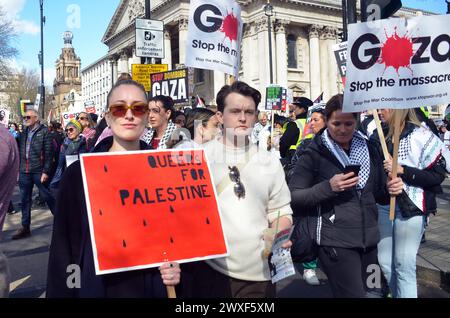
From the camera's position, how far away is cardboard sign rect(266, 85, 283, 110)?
15939 millimetres

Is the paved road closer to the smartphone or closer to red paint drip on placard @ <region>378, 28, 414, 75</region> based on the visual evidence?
the smartphone

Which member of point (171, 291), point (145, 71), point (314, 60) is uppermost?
point (314, 60)

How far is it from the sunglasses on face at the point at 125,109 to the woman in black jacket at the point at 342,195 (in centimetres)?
139

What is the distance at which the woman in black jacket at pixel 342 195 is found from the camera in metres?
3.15

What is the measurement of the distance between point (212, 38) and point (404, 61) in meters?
2.55

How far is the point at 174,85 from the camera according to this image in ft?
32.9

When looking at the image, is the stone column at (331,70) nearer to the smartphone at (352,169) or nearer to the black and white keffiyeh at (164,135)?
the black and white keffiyeh at (164,135)

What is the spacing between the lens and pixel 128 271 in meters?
2.25

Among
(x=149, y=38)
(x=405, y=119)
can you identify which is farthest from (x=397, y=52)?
(x=149, y=38)

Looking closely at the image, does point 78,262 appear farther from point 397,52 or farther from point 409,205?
point 397,52

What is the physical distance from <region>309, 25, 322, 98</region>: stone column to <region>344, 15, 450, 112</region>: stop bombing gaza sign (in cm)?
4410

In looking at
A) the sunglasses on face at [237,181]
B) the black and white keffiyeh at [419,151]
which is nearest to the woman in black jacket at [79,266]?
the sunglasses on face at [237,181]
